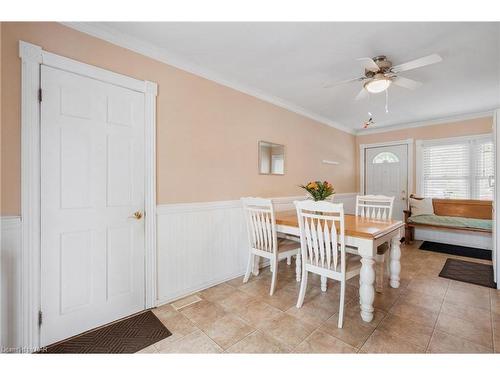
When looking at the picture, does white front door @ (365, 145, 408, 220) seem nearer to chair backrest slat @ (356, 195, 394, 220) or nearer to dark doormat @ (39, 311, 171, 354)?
chair backrest slat @ (356, 195, 394, 220)

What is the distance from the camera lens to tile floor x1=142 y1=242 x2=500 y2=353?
5.15 feet

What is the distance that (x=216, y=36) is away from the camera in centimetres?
189

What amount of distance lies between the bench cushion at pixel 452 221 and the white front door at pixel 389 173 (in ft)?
2.40

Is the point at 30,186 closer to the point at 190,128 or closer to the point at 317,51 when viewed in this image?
the point at 190,128

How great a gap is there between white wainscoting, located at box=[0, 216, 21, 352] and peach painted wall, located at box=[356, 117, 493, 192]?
567cm

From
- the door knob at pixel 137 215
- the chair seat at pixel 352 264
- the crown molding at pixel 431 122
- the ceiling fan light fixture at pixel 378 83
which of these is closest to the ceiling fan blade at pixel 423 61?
the ceiling fan light fixture at pixel 378 83

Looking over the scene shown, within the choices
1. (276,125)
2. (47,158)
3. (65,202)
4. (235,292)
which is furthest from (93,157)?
(276,125)

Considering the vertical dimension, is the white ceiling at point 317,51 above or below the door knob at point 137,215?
above

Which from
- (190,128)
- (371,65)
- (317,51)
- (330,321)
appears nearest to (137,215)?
(190,128)

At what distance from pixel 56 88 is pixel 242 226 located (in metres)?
2.17

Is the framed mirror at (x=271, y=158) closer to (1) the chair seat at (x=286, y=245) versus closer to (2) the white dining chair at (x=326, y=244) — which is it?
(1) the chair seat at (x=286, y=245)

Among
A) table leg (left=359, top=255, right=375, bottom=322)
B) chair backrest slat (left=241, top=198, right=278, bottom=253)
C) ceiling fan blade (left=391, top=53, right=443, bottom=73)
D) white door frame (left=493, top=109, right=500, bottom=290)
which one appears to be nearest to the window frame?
white door frame (left=493, top=109, right=500, bottom=290)

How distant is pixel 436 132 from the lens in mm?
4344

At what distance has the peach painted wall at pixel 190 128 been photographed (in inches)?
57.1
